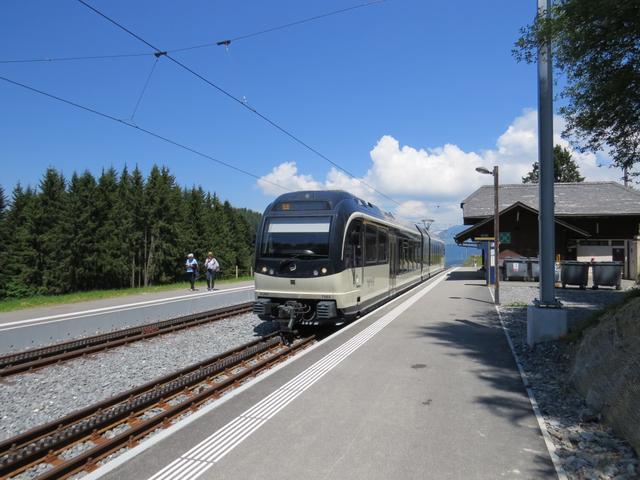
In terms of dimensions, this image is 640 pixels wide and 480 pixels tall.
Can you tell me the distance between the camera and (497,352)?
8.48 meters

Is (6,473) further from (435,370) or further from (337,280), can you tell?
(337,280)

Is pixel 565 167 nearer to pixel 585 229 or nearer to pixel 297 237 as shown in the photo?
pixel 585 229

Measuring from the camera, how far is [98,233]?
43969mm

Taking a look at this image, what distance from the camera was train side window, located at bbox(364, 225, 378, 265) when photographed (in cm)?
1183

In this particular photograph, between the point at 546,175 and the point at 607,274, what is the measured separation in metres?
15.9

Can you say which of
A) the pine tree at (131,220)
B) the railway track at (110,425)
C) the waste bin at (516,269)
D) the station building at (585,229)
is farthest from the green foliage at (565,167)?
the railway track at (110,425)

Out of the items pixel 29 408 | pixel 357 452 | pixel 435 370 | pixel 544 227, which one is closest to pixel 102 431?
pixel 29 408

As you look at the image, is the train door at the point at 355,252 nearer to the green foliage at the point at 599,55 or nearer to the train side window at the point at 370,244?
the train side window at the point at 370,244

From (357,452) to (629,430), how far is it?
265 cm

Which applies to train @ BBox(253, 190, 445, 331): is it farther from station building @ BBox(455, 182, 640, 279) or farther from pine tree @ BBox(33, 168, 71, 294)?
pine tree @ BBox(33, 168, 71, 294)

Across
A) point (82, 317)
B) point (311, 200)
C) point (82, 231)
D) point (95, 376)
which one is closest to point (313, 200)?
point (311, 200)

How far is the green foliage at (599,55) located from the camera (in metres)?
7.52

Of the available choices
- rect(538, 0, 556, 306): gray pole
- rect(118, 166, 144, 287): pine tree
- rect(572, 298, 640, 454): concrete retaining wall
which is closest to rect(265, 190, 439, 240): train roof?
rect(538, 0, 556, 306): gray pole

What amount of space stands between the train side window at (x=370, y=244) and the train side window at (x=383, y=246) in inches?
16.8
